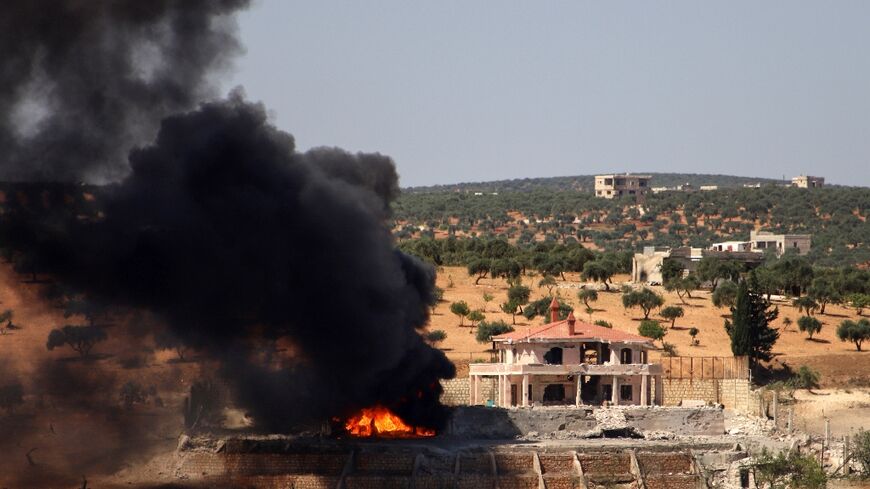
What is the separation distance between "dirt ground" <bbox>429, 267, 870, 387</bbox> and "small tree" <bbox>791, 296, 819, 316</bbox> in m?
0.57

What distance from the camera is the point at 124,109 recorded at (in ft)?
284

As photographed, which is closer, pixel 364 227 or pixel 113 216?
pixel 113 216

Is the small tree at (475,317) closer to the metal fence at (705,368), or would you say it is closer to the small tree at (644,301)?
the small tree at (644,301)

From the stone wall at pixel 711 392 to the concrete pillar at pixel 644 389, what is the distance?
11.2 feet

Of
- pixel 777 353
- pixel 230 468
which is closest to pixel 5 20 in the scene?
pixel 230 468

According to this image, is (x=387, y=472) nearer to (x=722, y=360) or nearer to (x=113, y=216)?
(x=113, y=216)

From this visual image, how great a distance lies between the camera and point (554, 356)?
104250mm

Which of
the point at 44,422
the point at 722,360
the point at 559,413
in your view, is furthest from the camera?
the point at 722,360

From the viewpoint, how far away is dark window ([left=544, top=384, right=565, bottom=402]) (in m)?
104

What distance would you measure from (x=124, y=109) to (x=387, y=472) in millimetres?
19752

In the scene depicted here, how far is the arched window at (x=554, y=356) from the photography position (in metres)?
104

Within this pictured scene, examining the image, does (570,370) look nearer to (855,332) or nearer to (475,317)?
(475,317)

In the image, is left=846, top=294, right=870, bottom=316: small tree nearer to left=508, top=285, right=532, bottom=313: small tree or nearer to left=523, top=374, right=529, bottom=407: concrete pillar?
left=508, top=285, right=532, bottom=313: small tree

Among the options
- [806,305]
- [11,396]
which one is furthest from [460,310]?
[11,396]
